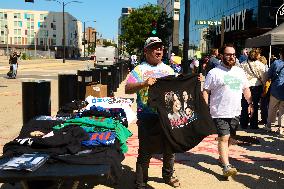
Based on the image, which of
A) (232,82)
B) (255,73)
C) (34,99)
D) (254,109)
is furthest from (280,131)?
(34,99)

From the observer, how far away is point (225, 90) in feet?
19.3

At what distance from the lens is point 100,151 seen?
486 cm

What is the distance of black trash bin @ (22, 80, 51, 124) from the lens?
6938 millimetres

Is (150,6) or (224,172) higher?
(150,6)

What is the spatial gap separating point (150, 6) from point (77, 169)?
62.5m

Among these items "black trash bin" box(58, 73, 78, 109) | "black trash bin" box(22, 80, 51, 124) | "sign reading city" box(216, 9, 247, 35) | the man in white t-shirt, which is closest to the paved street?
the man in white t-shirt

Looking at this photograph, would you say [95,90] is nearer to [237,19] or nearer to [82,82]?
[82,82]

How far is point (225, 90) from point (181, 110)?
Answer: 1010 millimetres

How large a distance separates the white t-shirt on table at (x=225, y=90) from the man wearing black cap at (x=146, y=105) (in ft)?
3.07

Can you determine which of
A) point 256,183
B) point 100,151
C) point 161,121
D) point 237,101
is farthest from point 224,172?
point 100,151

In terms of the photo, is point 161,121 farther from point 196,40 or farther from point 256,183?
point 196,40

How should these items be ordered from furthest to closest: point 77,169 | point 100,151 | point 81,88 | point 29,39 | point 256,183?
point 29,39
point 81,88
point 256,183
point 100,151
point 77,169

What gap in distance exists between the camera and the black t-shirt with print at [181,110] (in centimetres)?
499

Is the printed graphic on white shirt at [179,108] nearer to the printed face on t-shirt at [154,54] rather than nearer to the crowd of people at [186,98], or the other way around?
the crowd of people at [186,98]
